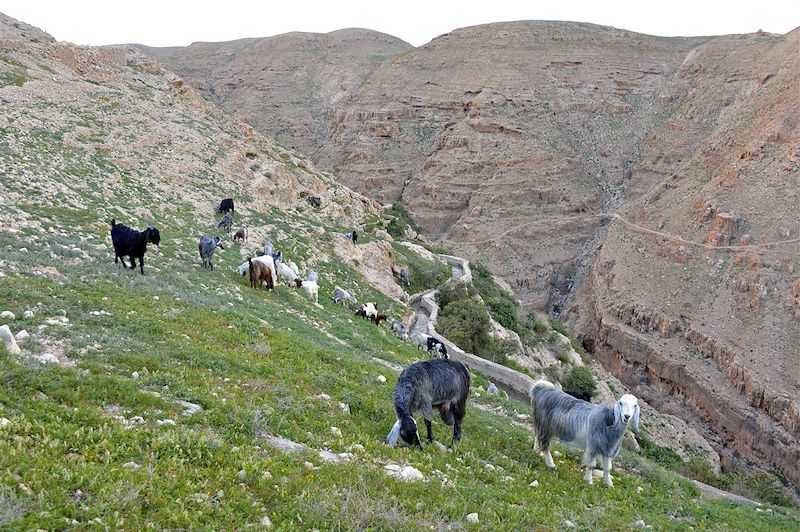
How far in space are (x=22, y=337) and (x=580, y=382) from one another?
25005 mm

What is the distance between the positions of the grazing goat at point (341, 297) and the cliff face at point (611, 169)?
3133cm

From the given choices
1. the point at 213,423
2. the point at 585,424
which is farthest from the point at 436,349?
the point at 213,423

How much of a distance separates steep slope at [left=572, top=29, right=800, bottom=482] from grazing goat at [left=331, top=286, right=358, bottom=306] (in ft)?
103

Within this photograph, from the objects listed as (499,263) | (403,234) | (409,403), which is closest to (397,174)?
(499,263)

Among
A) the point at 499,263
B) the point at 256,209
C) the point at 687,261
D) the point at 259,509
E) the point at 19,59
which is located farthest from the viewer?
the point at 499,263

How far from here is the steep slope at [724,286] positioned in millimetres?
38406

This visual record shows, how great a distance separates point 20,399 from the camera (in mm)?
5383

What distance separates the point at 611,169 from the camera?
8088 centimetres

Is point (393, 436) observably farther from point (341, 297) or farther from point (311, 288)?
point (341, 297)

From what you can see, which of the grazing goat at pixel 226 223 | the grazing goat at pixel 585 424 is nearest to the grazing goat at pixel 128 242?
the grazing goat at pixel 226 223

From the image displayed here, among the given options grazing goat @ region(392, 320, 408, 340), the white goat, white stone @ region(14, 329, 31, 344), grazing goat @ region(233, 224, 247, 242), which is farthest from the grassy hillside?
grazing goat @ region(233, 224, 247, 242)

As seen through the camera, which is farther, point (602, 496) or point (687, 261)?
point (687, 261)

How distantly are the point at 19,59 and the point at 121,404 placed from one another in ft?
106

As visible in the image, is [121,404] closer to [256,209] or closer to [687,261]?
[256,209]
